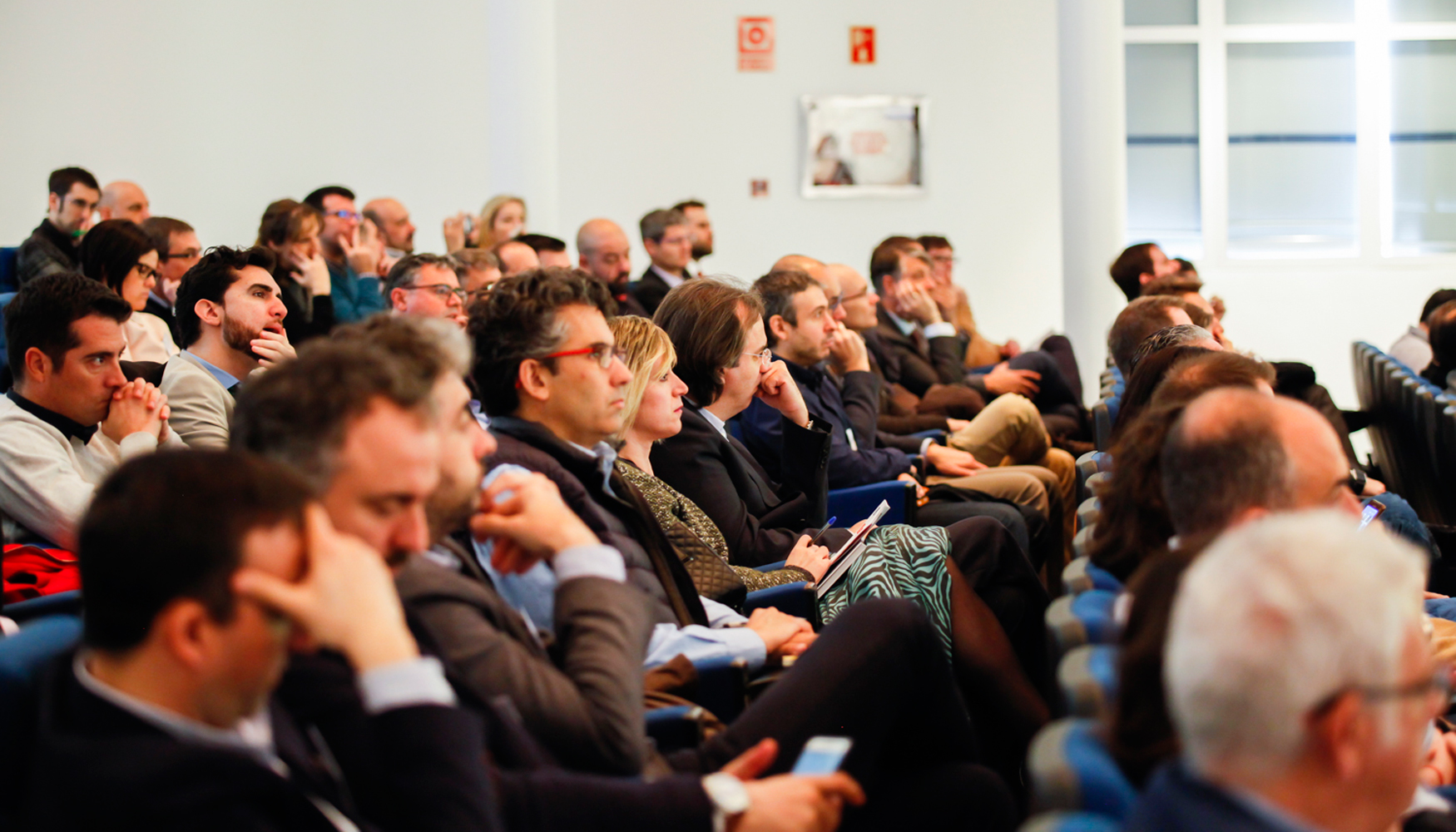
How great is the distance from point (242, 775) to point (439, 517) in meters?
0.51

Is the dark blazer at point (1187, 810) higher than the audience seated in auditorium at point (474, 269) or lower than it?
lower

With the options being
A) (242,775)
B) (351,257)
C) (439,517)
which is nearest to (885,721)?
(439,517)

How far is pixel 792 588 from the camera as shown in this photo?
2602 mm

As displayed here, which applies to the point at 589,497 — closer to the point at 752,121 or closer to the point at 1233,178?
the point at 752,121

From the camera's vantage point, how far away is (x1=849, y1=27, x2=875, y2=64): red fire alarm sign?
8.91m

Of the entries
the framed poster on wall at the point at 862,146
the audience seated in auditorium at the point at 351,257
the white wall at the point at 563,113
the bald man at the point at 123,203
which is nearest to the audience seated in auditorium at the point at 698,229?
the white wall at the point at 563,113

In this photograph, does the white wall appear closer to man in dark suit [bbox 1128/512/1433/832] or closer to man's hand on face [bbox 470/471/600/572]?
man's hand on face [bbox 470/471/600/572]

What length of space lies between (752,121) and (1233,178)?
11.5 ft

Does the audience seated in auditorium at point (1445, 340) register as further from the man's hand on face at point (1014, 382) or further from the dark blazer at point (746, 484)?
the dark blazer at point (746, 484)

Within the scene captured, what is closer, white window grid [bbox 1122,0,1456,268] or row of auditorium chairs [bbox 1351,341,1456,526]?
row of auditorium chairs [bbox 1351,341,1456,526]

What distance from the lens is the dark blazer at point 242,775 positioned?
41.4 inches

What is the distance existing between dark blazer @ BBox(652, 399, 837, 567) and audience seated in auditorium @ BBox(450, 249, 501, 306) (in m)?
1.59

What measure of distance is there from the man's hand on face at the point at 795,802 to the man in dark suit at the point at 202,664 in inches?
17.3

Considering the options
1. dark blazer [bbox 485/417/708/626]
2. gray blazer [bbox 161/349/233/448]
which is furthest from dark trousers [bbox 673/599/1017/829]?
gray blazer [bbox 161/349/233/448]
